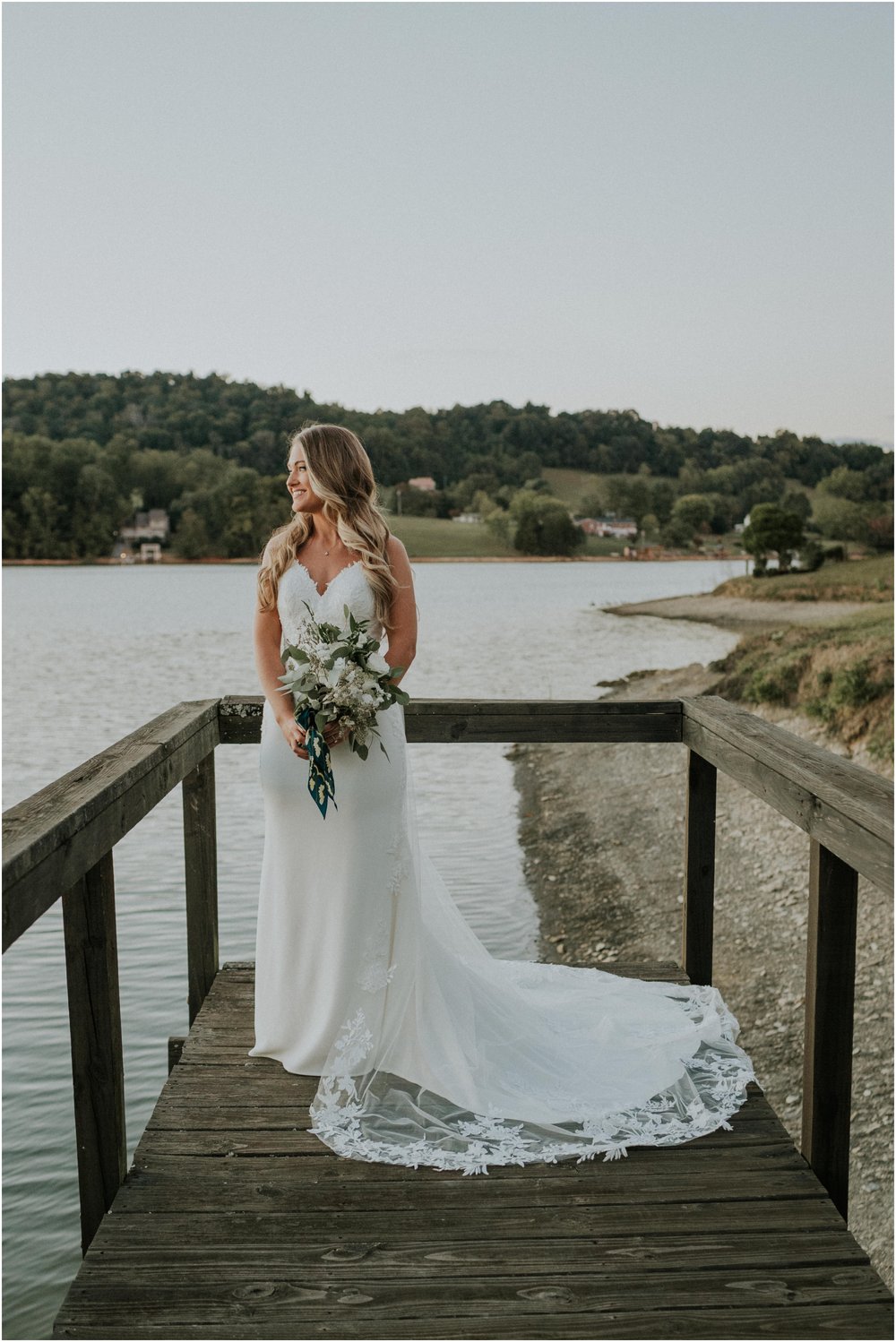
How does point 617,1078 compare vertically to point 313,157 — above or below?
below

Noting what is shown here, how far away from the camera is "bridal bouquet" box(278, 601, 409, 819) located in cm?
305

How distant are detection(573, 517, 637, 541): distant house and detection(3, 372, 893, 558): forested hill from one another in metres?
2.31

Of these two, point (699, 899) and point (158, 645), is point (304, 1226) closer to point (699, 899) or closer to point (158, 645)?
point (699, 899)

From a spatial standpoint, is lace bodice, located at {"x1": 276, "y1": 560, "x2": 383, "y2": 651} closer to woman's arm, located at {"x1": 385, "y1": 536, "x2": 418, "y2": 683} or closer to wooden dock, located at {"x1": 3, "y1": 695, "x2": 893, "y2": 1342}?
woman's arm, located at {"x1": 385, "y1": 536, "x2": 418, "y2": 683}

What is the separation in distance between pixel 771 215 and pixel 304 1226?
4294 cm

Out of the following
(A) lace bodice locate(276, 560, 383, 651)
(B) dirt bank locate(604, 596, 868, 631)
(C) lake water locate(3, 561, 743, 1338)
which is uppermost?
(A) lace bodice locate(276, 560, 383, 651)

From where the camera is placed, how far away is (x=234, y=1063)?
3326mm

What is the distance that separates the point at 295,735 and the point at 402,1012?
0.88 m

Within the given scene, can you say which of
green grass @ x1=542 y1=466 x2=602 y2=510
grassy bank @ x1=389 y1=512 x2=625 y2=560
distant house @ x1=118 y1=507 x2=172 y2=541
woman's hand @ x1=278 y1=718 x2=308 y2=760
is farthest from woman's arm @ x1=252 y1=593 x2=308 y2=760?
distant house @ x1=118 y1=507 x2=172 y2=541

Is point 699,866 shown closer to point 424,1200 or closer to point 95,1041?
point 424,1200

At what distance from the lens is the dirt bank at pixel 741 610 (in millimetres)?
32281

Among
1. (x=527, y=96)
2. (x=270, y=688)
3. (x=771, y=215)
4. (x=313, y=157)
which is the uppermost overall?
(x=313, y=157)

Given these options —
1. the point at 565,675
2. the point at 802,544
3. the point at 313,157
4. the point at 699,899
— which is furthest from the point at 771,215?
the point at 699,899

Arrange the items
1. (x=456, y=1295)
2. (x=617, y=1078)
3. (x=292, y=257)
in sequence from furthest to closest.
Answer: (x=292, y=257)
(x=617, y=1078)
(x=456, y=1295)
